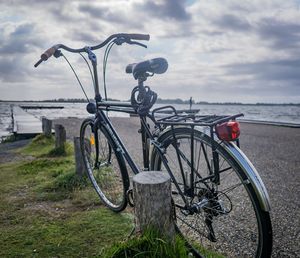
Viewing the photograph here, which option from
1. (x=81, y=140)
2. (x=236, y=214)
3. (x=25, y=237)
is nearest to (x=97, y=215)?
(x=25, y=237)

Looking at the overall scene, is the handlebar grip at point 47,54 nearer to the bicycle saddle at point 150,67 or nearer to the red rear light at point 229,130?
the bicycle saddle at point 150,67

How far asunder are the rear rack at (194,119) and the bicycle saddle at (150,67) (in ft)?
1.29

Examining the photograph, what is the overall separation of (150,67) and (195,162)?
1015 millimetres

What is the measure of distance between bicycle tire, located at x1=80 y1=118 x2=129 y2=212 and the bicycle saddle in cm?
114

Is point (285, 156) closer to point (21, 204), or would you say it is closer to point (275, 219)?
point (275, 219)

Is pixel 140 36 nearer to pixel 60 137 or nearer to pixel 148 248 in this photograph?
pixel 148 248

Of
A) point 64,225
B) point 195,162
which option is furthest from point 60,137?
point 195,162

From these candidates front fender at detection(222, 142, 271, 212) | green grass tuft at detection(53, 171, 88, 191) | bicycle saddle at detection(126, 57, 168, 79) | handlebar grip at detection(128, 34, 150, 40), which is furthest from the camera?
green grass tuft at detection(53, 171, 88, 191)

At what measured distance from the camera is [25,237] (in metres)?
3.65

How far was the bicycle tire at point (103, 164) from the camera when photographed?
167 inches

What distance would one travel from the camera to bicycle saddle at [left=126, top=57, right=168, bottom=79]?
3.06 metres

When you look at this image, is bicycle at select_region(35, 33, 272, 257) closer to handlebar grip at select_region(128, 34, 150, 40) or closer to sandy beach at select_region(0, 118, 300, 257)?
handlebar grip at select_region(128, 34, 150, 40)

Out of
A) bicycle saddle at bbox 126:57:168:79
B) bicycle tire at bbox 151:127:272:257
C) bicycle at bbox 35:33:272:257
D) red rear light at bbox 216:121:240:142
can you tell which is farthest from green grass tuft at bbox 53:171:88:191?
red rear light at bbox 216:121:240:142

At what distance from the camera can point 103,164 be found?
4.82m
